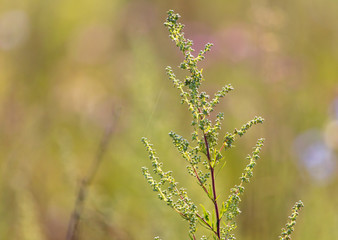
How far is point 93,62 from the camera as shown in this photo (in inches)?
143

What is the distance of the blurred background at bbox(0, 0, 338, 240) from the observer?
1.70 metres

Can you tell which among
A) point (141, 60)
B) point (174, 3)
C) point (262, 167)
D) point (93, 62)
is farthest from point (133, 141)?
point (174, 3)

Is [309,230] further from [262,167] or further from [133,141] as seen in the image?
[133,141]

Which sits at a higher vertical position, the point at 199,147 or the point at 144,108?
the point at 144,108

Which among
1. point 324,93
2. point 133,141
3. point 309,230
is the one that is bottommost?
point 309,230

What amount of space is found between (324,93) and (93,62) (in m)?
1.46

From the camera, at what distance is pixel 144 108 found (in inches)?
69.0

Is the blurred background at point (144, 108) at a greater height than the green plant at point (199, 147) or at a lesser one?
greater

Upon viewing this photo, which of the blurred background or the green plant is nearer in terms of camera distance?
the green plant

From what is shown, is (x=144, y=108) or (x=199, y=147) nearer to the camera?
(x=199, y=147)

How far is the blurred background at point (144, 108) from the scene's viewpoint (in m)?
1.70

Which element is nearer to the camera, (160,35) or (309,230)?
(309,230)

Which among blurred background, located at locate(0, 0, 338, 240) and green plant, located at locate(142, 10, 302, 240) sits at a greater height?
blurred background, located at locate(0, 0, 338, 240)

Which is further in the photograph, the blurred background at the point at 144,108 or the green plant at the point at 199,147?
the blurred background at the point at 144,108
